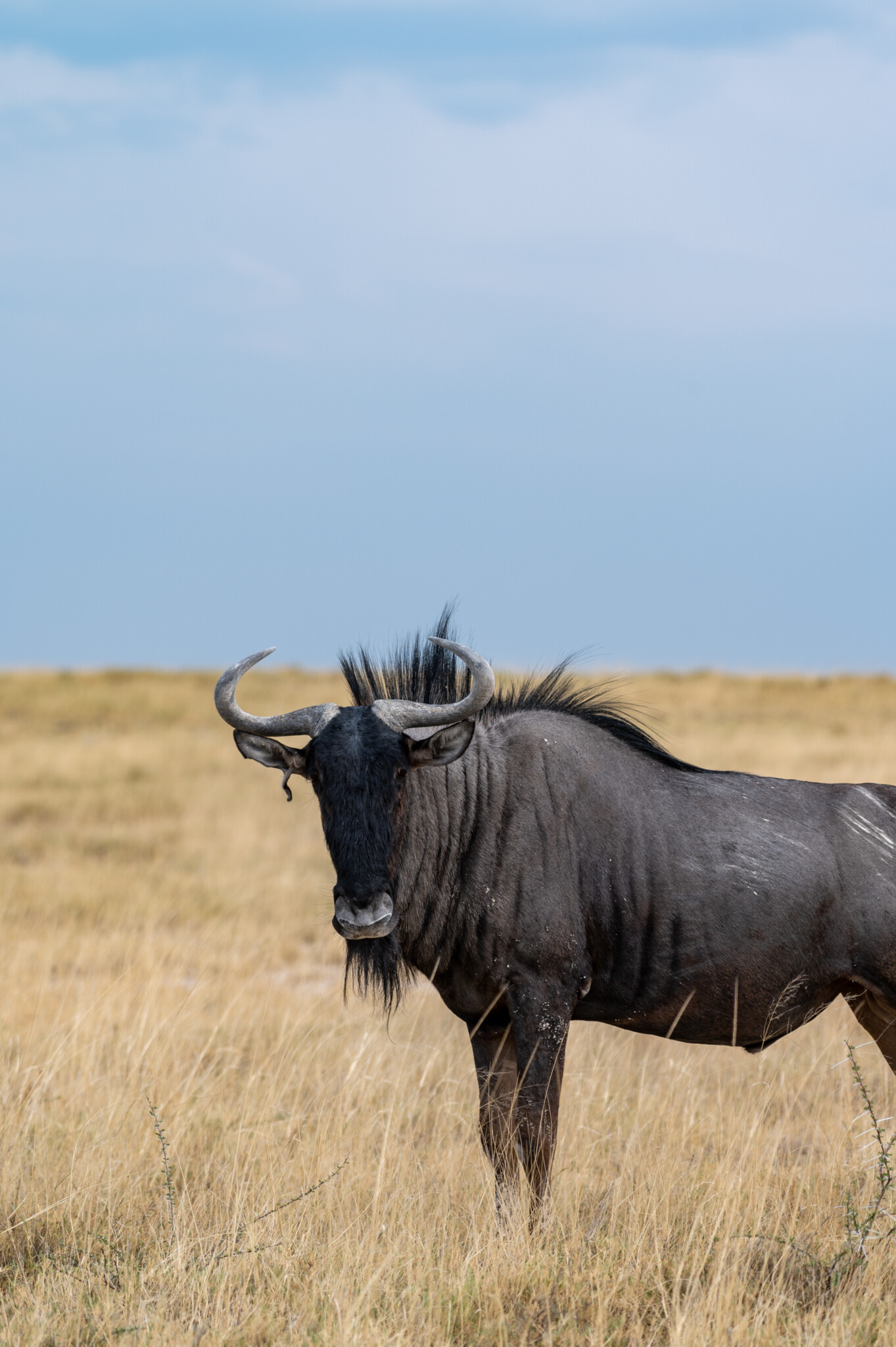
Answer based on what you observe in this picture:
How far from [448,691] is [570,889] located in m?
1.13

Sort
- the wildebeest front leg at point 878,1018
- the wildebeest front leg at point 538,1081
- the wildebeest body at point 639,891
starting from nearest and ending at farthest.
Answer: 1. the wildebeest front leg at point 538,1081
2. the wildebeest body at point 639,891
3. the wildebeest front leg at point 878,1018

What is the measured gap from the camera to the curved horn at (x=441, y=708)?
488cm

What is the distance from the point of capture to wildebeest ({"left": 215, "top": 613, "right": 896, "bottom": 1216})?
4.93 meters

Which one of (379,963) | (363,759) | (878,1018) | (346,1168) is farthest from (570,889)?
(878,1018)

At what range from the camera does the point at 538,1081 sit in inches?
191

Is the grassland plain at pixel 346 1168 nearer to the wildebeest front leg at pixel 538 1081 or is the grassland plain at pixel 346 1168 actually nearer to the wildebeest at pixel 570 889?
the wildebeest front leg at pixel 538 1081

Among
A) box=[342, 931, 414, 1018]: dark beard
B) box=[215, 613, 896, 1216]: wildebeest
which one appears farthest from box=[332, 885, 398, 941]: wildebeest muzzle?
box=[342, 931, 414, 1018]: dark beard

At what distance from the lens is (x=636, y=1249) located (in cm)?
442

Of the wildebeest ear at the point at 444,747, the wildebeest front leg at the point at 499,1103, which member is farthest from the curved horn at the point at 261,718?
the wildebeest front leg at the point at 499,1103

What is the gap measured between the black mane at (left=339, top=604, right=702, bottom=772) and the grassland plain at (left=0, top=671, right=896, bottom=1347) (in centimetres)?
170

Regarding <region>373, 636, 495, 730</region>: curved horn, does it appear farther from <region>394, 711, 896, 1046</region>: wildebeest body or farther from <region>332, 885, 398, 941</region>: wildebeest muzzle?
<region>332, 885, 398, 941</region>: wildebeest muzzle

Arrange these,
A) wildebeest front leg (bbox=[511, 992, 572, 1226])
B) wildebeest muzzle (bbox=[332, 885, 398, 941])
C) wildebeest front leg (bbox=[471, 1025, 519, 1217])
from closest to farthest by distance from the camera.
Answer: wildebeest muzzle (bbox=[332, 885, 398, 941])
wildebeest front leg (bbox=[511, 992, 572, 1226])
wildebeest front leg (bbox=[471, 1025, 519, 1217])

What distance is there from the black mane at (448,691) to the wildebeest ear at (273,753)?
1.69 feet

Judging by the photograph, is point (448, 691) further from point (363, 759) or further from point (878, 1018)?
point (878, 1018)
